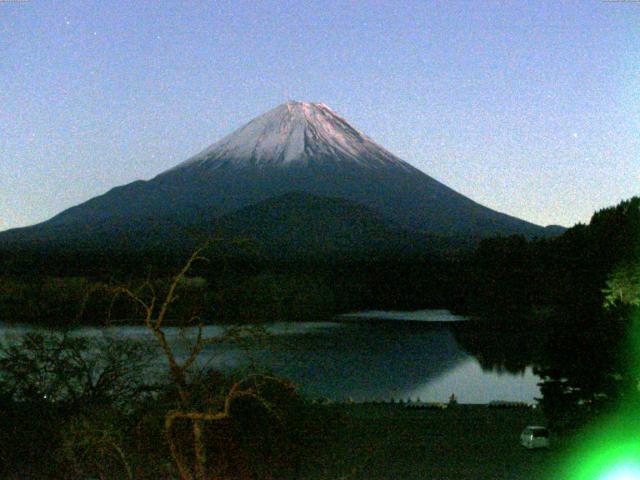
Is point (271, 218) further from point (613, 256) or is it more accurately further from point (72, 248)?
point (613, 256)

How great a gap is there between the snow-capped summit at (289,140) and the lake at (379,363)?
66.0 m

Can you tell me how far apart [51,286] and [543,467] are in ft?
92.2

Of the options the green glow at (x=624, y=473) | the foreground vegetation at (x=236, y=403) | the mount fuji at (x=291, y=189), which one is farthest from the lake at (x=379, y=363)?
the mount fuji at (x=291, y=189)

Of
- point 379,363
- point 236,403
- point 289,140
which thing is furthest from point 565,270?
point 289,140

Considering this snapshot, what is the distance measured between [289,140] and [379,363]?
81166 millimetres

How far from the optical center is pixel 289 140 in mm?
111688

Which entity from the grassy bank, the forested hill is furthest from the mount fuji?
the grassy bank

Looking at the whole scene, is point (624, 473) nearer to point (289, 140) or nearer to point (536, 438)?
point (536, 438)

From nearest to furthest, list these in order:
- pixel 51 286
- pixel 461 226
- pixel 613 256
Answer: pixel 613 256 < pixel 51 286 < pixel 461 226

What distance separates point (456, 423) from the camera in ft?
61.3

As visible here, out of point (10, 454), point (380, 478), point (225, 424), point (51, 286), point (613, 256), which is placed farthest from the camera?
point (51, 286)

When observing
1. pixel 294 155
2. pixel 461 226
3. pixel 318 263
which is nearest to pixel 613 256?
pixel 318 263

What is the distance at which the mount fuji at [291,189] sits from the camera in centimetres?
9194

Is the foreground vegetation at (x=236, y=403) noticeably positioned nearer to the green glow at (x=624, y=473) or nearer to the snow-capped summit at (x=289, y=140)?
the green glow at (x=624, y=473)
